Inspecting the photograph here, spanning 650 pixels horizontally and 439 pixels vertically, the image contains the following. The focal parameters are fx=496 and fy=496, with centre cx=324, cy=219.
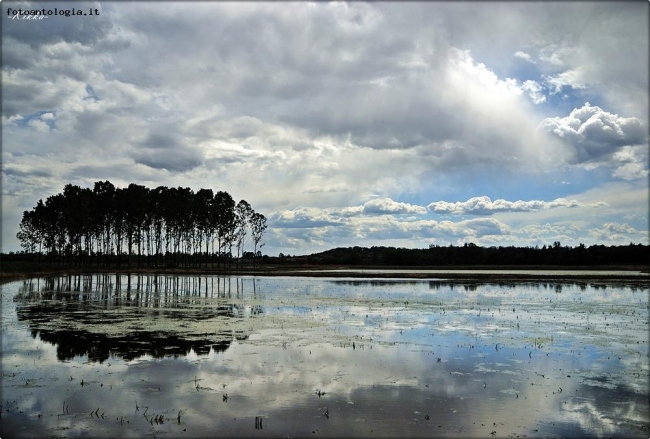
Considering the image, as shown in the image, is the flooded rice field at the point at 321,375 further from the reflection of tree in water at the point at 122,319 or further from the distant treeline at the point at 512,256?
the distant treeline at the point at 512,256

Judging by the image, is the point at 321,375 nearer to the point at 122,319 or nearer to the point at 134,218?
the point at 122,319

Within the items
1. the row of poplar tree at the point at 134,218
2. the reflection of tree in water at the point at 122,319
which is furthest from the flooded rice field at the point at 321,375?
the row of poplar tree at the point at 134,218

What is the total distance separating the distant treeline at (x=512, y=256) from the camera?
134 m

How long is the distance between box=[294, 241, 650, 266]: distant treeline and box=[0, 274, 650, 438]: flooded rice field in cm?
11915

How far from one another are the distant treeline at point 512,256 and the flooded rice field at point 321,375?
11915 centimetres

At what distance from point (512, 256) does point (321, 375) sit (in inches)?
5882

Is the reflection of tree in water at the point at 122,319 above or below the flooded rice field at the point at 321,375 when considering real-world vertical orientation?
above

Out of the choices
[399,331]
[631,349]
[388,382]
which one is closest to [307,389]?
[388,382]

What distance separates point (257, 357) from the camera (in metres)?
18.1

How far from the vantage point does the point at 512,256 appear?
153 m

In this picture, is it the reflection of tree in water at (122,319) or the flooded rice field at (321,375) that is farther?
the reflection of tree in water at (122,319)

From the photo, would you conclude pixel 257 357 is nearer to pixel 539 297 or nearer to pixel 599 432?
Answer: pixel 599 432

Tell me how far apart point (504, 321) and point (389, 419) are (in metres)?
19.2

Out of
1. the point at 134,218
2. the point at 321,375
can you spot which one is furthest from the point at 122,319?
the point at 134,218
